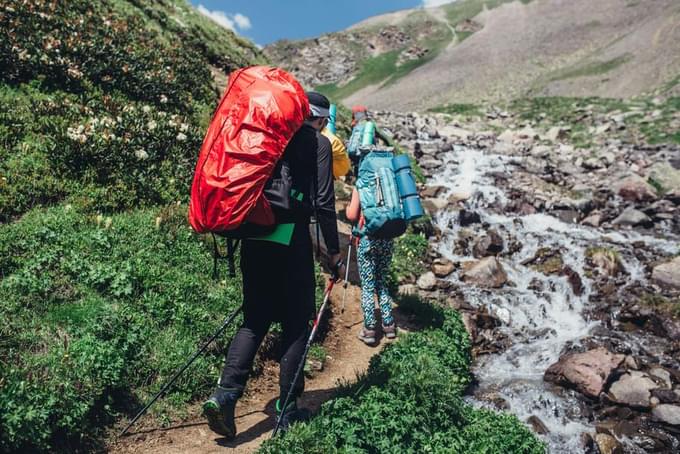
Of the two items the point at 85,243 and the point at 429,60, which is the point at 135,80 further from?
the point at 429,60

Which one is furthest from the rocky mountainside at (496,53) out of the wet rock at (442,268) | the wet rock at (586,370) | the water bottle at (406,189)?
the water bottle at (406,189)

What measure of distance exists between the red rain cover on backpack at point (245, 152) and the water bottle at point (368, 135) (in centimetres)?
298

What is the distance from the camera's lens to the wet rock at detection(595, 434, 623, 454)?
678cm

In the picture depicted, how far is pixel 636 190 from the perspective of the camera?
19250 mm

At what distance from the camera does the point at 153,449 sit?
4.85 metres

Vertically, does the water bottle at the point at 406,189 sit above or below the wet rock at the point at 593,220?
above

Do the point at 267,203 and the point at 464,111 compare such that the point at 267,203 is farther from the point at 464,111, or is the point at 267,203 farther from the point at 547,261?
the point at 464,111

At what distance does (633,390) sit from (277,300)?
21.7ft

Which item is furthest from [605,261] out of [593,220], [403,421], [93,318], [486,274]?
[93,318]

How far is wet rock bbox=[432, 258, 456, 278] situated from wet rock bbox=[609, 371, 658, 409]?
476 cm

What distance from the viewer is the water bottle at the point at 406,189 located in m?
6.52

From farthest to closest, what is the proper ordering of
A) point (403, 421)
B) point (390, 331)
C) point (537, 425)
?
point (390, 331), point (537, 425), point (403, 421)

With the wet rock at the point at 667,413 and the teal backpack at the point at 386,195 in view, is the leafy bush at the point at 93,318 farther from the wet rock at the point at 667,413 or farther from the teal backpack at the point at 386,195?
the wet rock at the point at 667,413

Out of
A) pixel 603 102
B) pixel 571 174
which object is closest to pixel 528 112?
pixel 603 102
